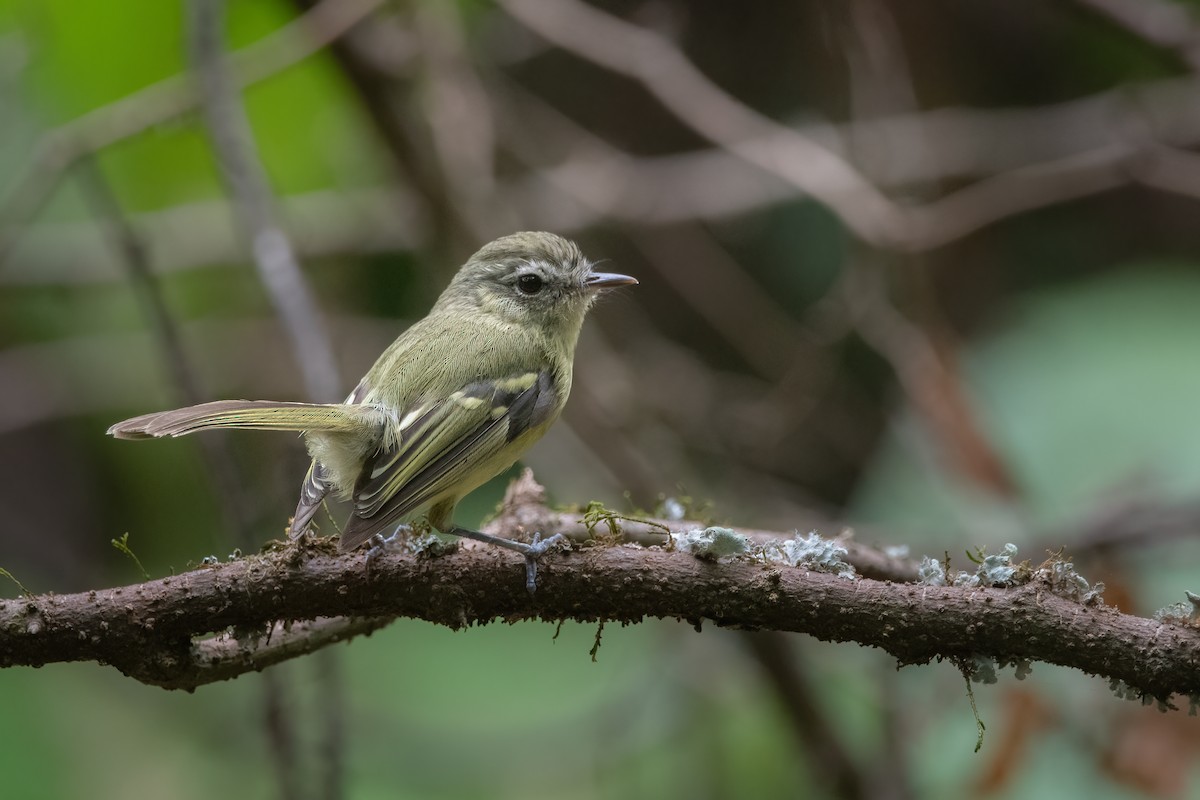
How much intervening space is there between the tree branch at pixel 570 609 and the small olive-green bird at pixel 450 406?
104 millimetres

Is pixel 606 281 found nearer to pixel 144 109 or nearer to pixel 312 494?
pixel 312 494

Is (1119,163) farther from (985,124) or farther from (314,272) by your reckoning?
(314,272)

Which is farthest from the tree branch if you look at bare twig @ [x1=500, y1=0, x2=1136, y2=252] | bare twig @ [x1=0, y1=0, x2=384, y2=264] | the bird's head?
bare twig @ [x1=500, y1=0, x2=1136, y2=252]

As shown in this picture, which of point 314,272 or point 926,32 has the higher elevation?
point 926,32

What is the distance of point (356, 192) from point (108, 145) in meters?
1.77

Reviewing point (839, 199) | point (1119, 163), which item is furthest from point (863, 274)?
point (1119, 163)

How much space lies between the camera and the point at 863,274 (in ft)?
18.9

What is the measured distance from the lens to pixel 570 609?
7.07 ft

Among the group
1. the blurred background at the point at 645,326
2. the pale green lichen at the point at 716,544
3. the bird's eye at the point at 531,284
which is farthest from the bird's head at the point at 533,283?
the pale green lichen at the point at 716,544

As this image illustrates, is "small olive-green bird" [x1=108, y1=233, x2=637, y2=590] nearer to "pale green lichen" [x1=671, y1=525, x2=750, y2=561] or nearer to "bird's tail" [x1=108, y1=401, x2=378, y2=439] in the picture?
"bird's tail" [x1=108, y1=401, x2=378, y2=439]

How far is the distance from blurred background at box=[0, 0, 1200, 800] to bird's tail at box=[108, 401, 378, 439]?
78 centimetres

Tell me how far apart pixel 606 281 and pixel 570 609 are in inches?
72.3

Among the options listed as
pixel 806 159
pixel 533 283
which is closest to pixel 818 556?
pixel 533 283

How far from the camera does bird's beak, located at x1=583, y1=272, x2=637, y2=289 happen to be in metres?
3.80
